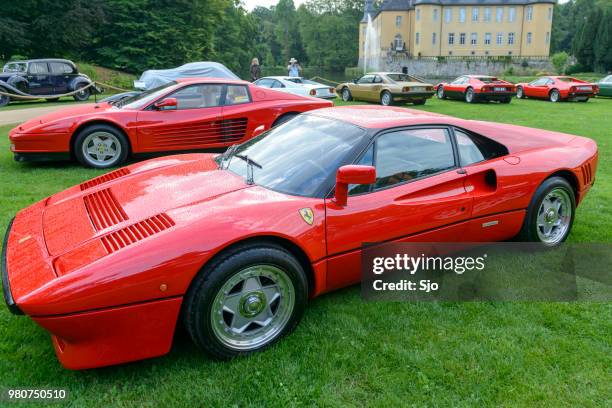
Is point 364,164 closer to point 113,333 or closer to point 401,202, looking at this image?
point 401,202

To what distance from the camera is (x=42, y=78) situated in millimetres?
18891

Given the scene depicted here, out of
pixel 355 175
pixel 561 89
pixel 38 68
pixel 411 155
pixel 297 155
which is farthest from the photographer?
pixel 561 89

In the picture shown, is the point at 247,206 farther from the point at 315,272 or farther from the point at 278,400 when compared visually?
the point at 278,400

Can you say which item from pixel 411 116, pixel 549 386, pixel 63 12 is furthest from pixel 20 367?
pixel 63 12

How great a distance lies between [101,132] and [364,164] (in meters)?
5.05

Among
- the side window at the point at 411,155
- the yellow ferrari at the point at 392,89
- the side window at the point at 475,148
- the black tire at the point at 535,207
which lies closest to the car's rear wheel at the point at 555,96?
the yellow ferrari at the point at 392,89

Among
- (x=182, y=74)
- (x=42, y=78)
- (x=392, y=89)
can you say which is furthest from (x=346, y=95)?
(x=42, y=78)

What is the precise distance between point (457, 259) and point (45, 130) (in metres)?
5.73

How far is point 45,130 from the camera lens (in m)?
6.65

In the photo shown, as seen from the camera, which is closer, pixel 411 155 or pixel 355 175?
pixel 355 175

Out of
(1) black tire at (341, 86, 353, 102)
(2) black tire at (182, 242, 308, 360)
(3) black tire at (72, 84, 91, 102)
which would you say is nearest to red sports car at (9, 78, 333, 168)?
(2) black tire at (182, 242, 308, 360)

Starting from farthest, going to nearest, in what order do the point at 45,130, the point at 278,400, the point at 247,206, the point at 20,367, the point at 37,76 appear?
the point at 37,76 < the point at 45,130 < the point at 247,206 < the point at 20,367 < the point at 278,400

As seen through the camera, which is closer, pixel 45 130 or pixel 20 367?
pixel 20 367

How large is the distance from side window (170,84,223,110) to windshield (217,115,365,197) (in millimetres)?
3867
